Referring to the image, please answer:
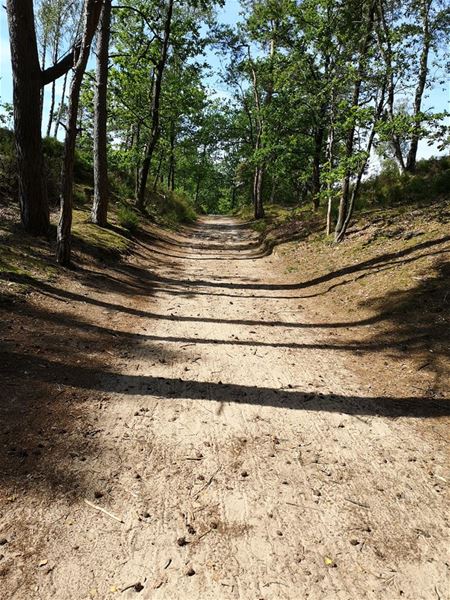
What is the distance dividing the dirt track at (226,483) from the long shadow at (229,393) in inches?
1.0

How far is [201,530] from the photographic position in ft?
9.72

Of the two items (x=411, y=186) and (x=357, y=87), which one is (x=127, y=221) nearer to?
(x=357, y=87)

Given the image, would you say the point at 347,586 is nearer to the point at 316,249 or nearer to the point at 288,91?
the point at 316,249

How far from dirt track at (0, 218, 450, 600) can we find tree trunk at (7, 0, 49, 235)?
4108 mm

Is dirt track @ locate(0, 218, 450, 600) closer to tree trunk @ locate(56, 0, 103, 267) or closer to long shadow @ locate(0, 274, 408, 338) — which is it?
long shadow @ locate(0, 274, 408, 338)

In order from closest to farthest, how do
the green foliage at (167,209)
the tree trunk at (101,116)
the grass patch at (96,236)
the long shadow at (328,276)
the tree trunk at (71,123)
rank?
the tree trunk at (71,123)
the long shadow at (328,276)
the grass patch at (96,236)
the tree trunk at (101,116)
the green foliage at (167,209)

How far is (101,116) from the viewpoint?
12.9 meters

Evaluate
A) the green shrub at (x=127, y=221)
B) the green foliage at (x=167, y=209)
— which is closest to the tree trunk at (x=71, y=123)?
the green shrub at (x=127, y=221)

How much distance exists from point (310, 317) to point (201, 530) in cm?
564

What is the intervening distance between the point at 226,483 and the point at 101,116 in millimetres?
12692

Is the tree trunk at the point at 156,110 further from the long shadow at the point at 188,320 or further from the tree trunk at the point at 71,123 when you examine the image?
the long shadow at the point at 188,320

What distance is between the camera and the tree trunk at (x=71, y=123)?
310 inches

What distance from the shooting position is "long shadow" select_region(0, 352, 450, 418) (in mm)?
4715

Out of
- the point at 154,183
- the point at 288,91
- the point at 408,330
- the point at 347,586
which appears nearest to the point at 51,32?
the point at 154,183
